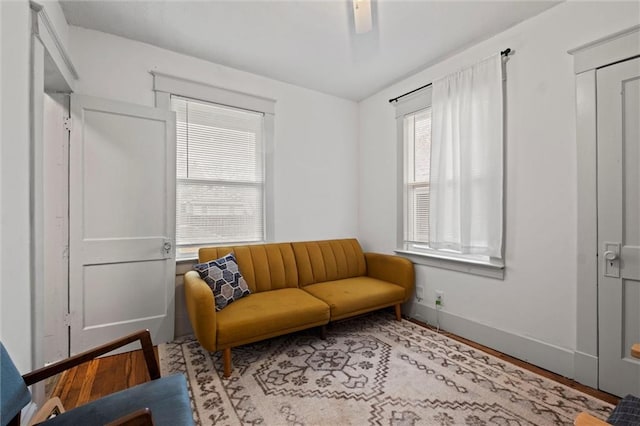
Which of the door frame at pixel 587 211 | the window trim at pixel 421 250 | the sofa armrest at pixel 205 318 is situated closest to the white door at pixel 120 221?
the sofa armrest at pixel 205 318

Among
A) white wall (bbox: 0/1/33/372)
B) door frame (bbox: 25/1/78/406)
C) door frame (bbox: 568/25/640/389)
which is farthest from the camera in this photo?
door frame (bbox: 568/25/640/389)

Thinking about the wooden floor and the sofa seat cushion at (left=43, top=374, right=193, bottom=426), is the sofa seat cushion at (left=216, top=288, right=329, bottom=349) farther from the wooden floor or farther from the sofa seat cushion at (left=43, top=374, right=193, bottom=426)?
the sofa seat cushion at (left=43, top=374, right=193, bottom=426)

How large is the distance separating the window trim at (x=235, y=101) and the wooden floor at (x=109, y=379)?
3.04 feet

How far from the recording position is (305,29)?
2.37 metres

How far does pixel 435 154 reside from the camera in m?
2.86

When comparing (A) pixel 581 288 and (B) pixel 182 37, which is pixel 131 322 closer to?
(B) pixel 182 37

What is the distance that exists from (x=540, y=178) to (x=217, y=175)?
287 centimetres

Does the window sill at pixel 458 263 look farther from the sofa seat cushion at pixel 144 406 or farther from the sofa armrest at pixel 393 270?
the sofa seat cushion at pixel 144 406

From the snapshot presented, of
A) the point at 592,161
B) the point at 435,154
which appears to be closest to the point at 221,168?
the point at 435,154

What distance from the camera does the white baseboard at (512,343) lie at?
2.05m

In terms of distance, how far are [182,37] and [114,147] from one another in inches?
44.0

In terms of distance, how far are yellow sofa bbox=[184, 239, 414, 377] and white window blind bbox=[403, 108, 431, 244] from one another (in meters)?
0.40

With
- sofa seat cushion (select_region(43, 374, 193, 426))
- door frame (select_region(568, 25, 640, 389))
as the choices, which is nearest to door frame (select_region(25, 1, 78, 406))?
sofa seat cushion (select_region(43, 374, 193, 426))

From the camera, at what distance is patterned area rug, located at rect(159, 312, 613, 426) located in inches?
65.2
